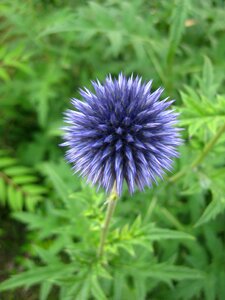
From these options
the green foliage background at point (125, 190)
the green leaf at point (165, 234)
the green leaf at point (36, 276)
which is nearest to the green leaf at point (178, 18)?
the green foliage background at point (125, 190)

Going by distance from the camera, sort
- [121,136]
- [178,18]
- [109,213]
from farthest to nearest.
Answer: [178,18]
[109,213]
[121,136]

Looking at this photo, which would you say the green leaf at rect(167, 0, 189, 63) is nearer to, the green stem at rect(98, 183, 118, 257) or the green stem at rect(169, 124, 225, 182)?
the green stem at rect(169, 124, 225, 182)

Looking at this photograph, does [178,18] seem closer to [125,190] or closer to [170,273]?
[125,190]

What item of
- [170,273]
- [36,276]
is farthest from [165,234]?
[36,276]

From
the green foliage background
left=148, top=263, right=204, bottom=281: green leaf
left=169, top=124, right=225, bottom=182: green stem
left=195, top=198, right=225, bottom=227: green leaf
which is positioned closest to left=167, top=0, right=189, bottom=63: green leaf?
the green foliage background

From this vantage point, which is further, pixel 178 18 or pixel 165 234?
pixel 178 18

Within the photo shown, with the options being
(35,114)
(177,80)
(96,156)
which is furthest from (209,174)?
(35,114)

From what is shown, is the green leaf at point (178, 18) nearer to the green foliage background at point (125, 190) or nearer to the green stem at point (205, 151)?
the green foliage background at point (125, 190)
